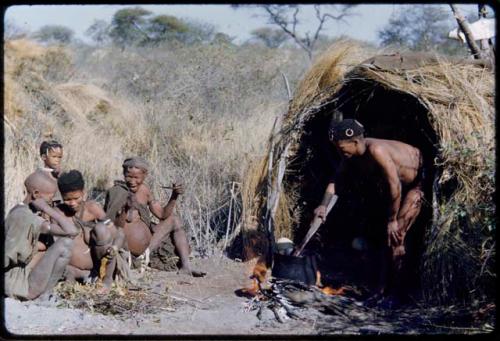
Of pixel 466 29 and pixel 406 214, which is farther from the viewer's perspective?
pixel 466 29

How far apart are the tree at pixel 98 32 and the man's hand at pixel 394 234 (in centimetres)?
2679

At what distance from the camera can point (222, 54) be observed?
15961mm

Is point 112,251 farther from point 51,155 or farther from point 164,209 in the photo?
point 51,155

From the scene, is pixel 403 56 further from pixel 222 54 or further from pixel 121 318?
pixel 222 54

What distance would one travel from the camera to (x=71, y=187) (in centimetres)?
593

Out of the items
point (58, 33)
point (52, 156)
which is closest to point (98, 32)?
point (58, 33)

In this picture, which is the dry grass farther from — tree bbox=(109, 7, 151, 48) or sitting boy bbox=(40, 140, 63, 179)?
tree bbox=(109, 7, 151, 48)

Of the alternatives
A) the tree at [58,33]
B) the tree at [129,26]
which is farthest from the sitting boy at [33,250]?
the tree at [58,33]

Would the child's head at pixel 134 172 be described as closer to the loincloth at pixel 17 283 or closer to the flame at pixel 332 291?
the loincloth at pixel 17 283

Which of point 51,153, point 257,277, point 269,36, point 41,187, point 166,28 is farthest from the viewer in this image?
point 269,36

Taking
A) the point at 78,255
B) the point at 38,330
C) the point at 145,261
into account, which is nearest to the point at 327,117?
the point at 145,261

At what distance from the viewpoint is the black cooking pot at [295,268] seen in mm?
6191

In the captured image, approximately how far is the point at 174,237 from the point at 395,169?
87.0 inches

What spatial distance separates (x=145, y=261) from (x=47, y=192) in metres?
1.27
